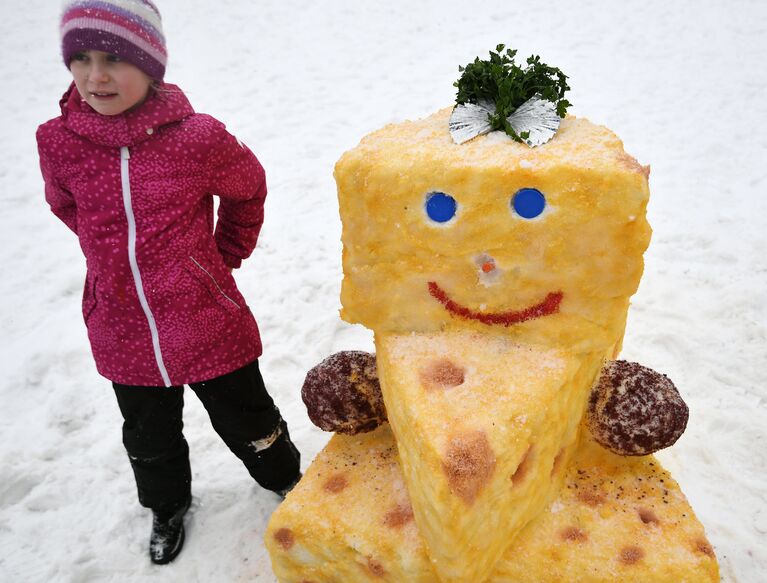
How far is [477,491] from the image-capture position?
1627mm

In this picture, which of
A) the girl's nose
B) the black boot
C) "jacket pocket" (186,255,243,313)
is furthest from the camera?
the black boot

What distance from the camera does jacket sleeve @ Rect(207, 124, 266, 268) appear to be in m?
1.97

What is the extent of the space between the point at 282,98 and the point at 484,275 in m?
4.83

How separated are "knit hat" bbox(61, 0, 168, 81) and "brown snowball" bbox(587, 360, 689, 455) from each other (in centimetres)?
155

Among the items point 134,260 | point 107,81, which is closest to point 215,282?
point 134,260

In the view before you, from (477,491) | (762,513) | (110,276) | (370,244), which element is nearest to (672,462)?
(762,513)

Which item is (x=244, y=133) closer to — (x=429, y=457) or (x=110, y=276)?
(x=110, y=276)

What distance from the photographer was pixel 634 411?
6.23 feet

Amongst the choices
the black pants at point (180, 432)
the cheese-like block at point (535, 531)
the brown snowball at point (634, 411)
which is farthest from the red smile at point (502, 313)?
the black pants at point (180, 432)

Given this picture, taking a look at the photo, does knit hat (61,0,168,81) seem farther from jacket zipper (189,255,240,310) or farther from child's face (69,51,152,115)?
jacket zipper (189,255,240,310)

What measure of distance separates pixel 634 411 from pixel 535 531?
430 mm

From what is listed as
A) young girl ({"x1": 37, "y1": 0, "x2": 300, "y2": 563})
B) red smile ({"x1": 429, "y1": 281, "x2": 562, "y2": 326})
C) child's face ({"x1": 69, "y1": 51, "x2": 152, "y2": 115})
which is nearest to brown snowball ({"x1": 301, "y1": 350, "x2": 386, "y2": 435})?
young girl ({"x1": 37, "y1": 0, "x2": 300, "y2": 563})

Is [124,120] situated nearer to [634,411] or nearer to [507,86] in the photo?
[507,86]

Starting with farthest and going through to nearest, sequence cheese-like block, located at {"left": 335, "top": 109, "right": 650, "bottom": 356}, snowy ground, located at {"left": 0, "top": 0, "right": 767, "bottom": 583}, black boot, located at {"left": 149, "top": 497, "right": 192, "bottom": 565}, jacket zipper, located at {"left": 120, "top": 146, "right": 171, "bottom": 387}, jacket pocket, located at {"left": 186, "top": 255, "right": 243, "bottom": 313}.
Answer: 1. snowy ground, located at {"left": 0, "top": 0, "right": 767, "bottom": 583}
2. black boot, located at {"left": 149, "top": 497, "right": 192, "bottom": 565}
3. jacket pocket, located at {"left": 186, "top": 255, "right": 243, "bottom": 313}
4. jacket zipper, located at {"left": 120, "top": 146, "right": 171, "bottom": 387}
5. cheese-like block, located at {"left": 335, "top": 109, "right": 650, "bottom": 356}
